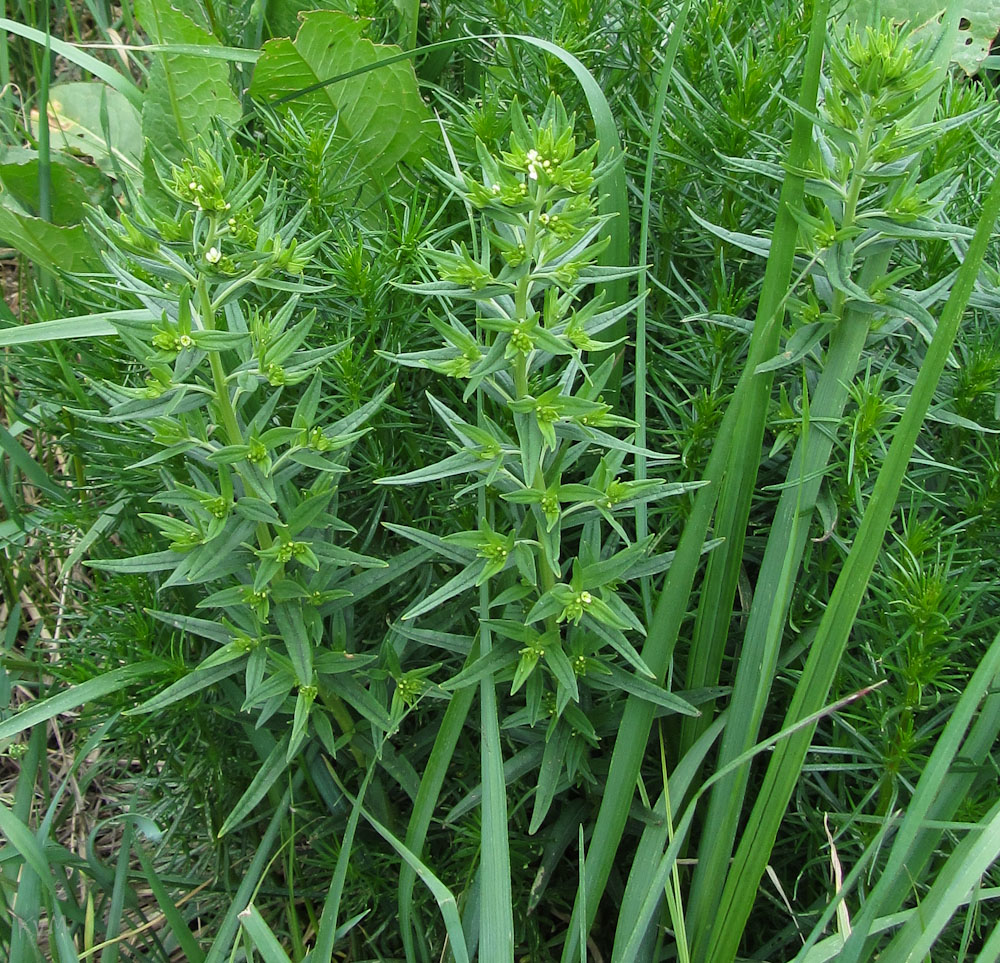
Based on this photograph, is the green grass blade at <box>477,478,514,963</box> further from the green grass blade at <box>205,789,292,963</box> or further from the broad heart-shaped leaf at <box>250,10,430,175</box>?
the broad heart-shaped leaf at <box>250,10,430,175</box>

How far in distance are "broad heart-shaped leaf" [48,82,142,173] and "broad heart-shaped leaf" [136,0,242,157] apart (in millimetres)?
347

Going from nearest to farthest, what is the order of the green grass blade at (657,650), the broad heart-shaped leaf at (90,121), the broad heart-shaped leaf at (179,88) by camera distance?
the green grass blade at (657,650) → the broad heart-shaped leaf at (179,88) → the broad heart-shaped leaf at (90,121)

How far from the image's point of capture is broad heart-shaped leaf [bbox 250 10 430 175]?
2.15 m

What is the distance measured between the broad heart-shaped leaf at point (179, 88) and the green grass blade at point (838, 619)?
63.1 inches

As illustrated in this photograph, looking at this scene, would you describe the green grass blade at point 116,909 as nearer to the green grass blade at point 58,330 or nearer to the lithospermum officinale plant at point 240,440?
the lithospermum officinale plant at point 240,440

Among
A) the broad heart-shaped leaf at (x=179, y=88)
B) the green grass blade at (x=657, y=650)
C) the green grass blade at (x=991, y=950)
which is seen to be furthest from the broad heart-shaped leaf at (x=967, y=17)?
the green grass blade at (x=991, y=950)

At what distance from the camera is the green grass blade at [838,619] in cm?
139

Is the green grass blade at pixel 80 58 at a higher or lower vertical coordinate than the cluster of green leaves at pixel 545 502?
higher

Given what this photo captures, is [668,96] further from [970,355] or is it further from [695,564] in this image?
[695,564]

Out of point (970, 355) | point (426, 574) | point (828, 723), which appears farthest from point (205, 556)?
point (970, 355)

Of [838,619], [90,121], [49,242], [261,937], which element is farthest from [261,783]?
[90,121]

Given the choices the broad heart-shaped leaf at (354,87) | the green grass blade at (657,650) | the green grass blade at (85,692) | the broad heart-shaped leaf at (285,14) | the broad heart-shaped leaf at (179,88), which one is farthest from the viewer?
the broad heart-shaped leaf at (285,14)

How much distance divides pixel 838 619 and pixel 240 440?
36.2 inches

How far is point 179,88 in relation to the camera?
2.37 m
